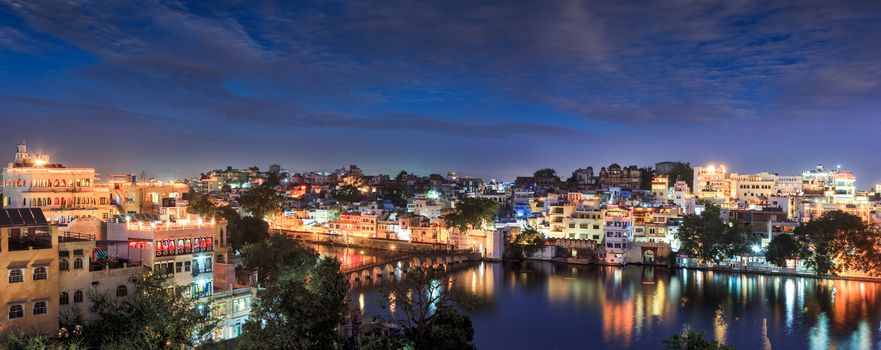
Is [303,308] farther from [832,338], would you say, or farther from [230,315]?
[832,338]

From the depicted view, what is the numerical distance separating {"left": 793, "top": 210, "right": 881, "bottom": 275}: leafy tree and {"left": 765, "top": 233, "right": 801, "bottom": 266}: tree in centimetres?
84

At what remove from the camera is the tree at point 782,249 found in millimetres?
31125

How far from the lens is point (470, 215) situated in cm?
3941

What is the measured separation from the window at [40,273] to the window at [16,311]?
56 cm

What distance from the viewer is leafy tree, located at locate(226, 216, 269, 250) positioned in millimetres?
30969

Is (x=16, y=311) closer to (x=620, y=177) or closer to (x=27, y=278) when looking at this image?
(x=27, y=278)

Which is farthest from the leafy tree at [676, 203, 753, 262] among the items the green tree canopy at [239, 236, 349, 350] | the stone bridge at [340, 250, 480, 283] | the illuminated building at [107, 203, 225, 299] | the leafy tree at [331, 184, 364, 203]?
the leafy tree at [331, 184, 364, 203]

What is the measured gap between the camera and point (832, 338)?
20609 mm

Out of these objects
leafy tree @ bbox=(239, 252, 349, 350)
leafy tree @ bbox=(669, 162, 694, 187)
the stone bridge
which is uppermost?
leafy tree @ bbox=(669, 162, 694, 187)

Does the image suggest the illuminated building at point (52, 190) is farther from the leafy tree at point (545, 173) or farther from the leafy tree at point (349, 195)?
the leafy tree at point (545, 173)

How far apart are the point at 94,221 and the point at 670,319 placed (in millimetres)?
19308

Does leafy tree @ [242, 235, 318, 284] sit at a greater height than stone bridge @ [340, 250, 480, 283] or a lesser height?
greater

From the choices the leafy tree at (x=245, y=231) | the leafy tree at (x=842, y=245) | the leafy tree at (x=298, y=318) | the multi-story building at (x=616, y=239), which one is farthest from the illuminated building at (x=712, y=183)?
the leafy tree at (x=298, y=318)

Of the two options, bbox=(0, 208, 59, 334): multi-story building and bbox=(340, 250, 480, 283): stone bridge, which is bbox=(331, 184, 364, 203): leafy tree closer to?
bbox=(340, 250, 480, 283): stone bridge
